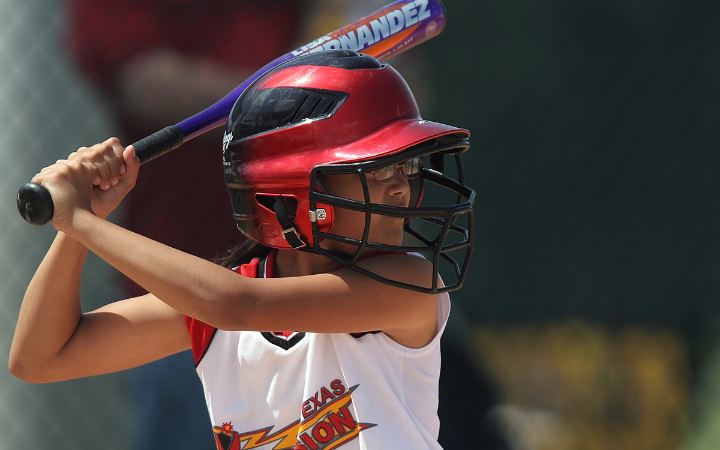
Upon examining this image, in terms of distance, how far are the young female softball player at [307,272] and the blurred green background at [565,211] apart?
131 centimetres

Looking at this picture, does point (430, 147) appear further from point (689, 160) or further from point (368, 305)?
point (689, 160)

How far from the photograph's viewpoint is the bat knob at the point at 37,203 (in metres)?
1.52

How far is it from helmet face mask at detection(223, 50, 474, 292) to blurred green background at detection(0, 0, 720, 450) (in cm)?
141

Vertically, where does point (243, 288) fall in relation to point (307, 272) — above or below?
above

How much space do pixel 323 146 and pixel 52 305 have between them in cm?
82

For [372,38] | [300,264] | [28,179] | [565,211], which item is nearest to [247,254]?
[300,264]

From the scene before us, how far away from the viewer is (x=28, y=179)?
9.71ft

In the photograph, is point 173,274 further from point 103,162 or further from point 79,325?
point 79,325

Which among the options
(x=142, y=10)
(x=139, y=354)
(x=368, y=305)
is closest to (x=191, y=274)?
(x=368, y=305)

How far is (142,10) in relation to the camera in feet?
9.62

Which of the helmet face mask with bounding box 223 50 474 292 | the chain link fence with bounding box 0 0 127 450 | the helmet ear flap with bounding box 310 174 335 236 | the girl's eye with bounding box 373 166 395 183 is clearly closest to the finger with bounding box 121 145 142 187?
the helmet face mask with bounding box 223 50 474 292

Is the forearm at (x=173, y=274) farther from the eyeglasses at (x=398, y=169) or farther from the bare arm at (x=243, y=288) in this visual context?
the eyeglasses at (x=398, y=169)

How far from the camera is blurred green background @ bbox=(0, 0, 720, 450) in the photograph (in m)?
2.99

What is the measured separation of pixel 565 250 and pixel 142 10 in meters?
Answer: 2.09
